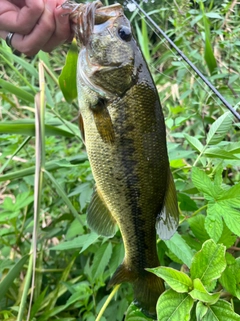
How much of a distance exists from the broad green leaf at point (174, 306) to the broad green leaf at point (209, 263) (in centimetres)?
6

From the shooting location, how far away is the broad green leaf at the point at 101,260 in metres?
1.22

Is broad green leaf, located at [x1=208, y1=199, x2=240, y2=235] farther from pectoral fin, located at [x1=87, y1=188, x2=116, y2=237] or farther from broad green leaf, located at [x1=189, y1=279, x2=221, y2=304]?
pectoral fin, located at [x1=87, y1=188, x2=116, y2=237]

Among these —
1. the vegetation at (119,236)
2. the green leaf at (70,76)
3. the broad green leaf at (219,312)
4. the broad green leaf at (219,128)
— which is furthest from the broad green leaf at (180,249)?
the green leaf at (70,76)

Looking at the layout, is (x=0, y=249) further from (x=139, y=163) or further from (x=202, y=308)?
(x=202, y=308)

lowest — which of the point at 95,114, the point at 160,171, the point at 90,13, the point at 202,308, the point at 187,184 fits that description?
the point at 187,184

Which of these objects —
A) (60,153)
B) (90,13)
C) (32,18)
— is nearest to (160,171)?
(90,13)

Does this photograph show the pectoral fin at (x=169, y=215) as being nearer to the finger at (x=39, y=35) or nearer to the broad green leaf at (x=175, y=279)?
the broad green leaf at (x=175, y=279)

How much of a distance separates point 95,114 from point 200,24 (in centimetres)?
161

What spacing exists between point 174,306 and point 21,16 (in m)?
1.01

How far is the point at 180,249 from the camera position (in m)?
1.08

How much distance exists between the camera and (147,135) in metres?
1.04

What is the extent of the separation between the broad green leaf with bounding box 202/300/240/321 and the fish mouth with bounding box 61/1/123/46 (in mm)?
786

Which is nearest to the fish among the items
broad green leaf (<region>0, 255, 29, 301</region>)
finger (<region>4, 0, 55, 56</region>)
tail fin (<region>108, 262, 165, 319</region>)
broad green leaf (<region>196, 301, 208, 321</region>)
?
tail fin (<region>108, 262, 165, 319</region>)

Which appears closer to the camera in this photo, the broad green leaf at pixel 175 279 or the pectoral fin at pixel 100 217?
the broad green leaf at pixel 175 279
